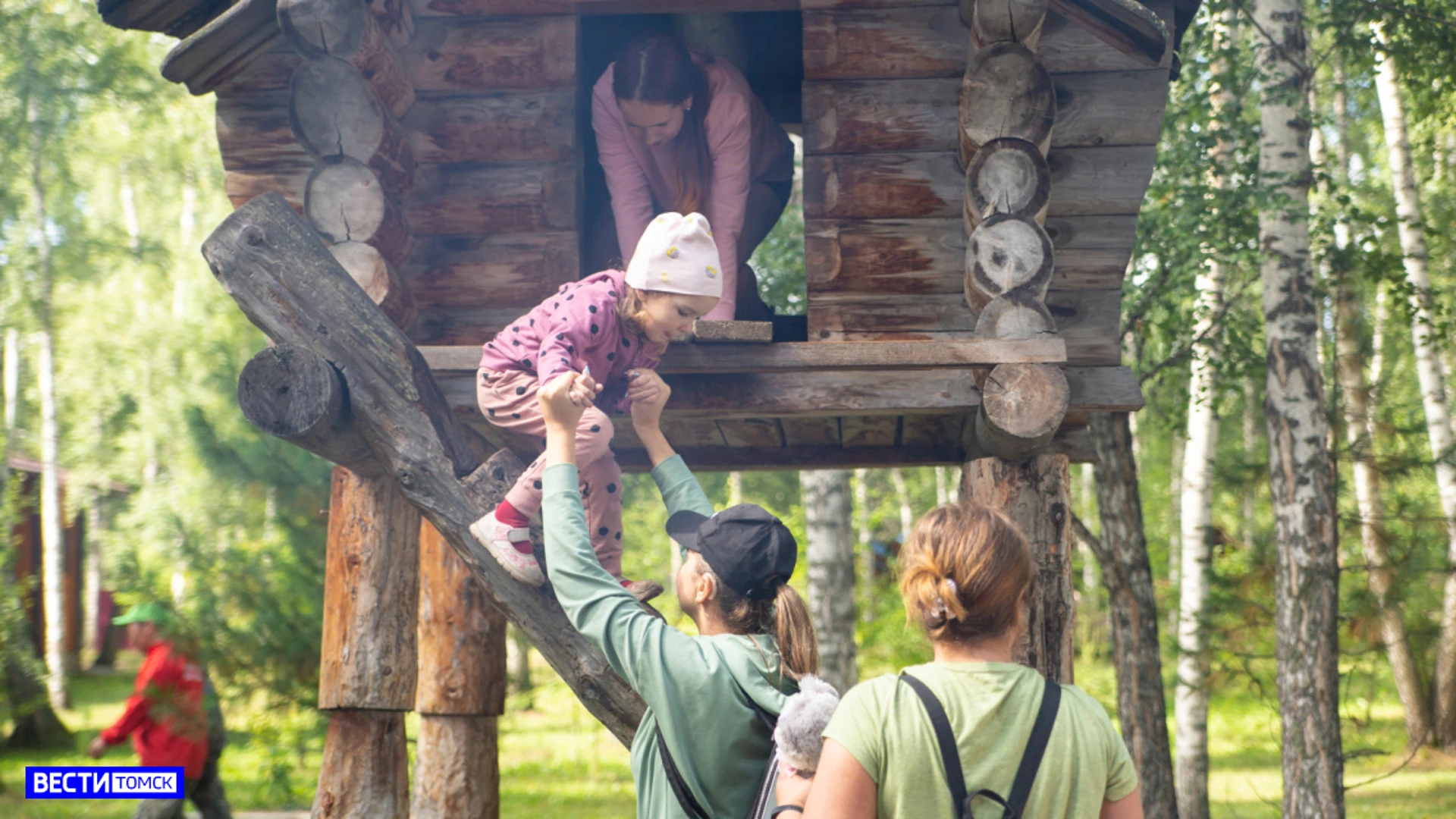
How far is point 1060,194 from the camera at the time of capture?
15.3 ft

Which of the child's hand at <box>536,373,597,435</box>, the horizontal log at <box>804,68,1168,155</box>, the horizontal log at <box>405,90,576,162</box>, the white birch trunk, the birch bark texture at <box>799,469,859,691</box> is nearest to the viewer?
the child's hand at <box>536,373,597,435</box>

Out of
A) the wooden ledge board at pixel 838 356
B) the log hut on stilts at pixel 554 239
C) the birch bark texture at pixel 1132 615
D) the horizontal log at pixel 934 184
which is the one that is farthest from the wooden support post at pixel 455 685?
the birch bark texture at pixel 1132 615

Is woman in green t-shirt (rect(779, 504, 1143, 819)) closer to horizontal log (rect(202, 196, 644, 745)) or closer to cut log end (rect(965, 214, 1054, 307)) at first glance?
horizontal log (rect(202, 196, 644, 745))

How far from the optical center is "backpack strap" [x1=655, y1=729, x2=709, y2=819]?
7.19 ft

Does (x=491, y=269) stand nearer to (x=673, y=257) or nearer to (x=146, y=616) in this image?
(x=673, y=257)

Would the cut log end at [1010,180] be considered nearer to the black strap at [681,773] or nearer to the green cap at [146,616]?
the black strap at [681,773]

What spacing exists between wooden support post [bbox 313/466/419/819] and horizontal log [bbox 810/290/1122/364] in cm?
187

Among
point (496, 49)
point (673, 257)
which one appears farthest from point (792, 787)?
point (496, 49)

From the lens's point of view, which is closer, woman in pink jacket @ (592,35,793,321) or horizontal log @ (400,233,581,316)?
woman in pink jacket @ (592,35,793,321)

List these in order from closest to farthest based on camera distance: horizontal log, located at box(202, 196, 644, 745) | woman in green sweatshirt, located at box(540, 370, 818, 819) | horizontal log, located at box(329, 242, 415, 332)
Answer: woman in green sweatshirt, located at box(540, 370, 818, 819)
horizontal log, located at box(202, 196, 644, 745)
horizontal log, located at box(329, 242, 415, 332)

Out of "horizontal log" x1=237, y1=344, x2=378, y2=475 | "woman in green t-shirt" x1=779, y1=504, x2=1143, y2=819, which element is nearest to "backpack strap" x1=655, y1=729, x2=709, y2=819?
"woman in green t-shirt" x1=779, y1=504, x2=1143, y2=819

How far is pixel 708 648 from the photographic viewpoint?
2.20 meters

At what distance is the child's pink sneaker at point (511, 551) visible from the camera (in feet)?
10.6

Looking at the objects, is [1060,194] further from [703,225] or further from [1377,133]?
[1377,133]
